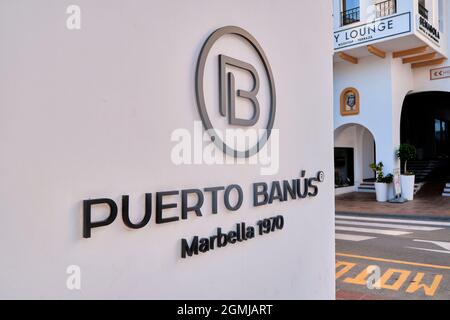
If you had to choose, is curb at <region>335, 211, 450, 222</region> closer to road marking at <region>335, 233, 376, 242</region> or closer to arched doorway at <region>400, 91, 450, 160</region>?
road marking at <region>335, 233, 376, 242</region>

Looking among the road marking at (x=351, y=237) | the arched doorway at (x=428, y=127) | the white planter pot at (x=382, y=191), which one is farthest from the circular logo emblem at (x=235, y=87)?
the arched doorway at (x=428, y=127)

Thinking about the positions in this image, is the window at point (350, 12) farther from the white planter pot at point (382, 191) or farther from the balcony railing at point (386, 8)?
the white planter pot at point (382, 191)

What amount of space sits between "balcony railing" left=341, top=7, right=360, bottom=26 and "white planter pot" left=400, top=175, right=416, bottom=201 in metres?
5.92

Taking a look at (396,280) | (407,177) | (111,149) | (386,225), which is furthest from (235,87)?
(407,177)

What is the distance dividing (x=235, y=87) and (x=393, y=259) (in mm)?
4942

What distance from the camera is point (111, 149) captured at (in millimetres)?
1861

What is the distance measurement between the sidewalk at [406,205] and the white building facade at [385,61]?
53.8 inches

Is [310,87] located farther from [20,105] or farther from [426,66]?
[426,66]

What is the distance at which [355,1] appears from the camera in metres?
13.1

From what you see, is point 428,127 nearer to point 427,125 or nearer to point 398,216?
point 427,125

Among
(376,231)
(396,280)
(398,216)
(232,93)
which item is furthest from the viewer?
(398,216)

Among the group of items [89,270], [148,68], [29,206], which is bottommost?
[89,270]
